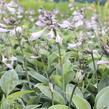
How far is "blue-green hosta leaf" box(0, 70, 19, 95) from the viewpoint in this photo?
163 centimetres

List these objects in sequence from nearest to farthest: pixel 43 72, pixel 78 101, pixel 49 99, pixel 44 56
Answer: pixel 78 101 < pixel 49 99 < pixel 43 72 < pixel 44 56

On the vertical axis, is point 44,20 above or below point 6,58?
above

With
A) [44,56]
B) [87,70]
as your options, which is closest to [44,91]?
[87,70]

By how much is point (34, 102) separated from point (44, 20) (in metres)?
0.39

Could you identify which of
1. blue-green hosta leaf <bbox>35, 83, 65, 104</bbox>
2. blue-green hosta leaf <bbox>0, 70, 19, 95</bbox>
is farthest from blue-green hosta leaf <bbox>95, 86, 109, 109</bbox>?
blue-green hosta leaf <bbox>0, 70, 19, 95</bbox>

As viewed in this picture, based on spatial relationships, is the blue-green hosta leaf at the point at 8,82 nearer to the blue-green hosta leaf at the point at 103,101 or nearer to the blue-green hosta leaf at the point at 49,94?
the blue-green hosta leaf at the point at 49,94

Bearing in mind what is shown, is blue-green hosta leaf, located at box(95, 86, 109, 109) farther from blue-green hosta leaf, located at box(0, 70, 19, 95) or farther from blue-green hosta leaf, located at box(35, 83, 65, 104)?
blue-green hosta leaf, located at box(0, 70, 19, 95)

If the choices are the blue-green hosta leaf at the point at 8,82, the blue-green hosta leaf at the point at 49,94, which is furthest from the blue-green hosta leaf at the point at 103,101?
the blue-green hosta leaf at the point at 8,82

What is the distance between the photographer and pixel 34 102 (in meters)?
1.51

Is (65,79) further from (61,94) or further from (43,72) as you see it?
(43,72)

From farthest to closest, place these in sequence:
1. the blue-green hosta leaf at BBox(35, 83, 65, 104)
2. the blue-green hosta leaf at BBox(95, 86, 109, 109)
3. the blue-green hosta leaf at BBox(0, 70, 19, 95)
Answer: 1. the blue-green hosta leaf at BBox(0, 70, 19, 95)
2. the blue-green hosta leaf at BBox(35, 83, 65, 104)
3. the blue-green hosta leaf at BBox(95, 86, 109, 109)

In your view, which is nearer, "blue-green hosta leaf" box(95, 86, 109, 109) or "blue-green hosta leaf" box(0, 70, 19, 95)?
"blue-green hosta leaf" box(95, 86, 109, 109)

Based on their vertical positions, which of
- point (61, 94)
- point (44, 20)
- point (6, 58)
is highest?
Answer: point (44, 20)

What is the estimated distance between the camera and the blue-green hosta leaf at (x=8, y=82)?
1.63 m
